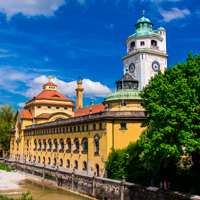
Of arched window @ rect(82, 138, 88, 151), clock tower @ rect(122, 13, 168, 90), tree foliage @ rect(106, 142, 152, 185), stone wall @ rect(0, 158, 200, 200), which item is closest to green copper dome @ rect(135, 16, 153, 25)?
clock tower @ rect(122, 13, 168, 90)

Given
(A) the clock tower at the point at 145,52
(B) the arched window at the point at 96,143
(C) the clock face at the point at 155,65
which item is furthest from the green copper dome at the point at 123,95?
(C) the clock face at the point at 155,65

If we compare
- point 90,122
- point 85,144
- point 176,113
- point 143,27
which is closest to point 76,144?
point 85,144

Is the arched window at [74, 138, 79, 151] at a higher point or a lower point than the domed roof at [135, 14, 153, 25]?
lower

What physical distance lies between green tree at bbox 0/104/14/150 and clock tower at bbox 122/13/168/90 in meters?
40.7

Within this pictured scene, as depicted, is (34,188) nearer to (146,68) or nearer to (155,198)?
(155,198)

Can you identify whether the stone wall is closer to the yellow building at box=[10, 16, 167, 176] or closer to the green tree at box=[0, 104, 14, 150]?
the yellow building at box=[10, 16, 167, 176]

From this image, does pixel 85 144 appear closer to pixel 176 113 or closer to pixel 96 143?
pixel 96 143

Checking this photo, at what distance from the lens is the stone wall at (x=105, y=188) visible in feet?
82.0

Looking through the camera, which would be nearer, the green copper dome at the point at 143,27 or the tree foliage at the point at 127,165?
the tree foliage at the point at 127,165

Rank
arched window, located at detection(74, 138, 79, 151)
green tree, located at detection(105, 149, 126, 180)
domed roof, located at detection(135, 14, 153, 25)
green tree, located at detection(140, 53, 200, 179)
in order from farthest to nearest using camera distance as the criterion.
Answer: domed roof, located at detection(135, 14, 153, 25), arched window, located at detection(74, 138, 79, 151), green tree, located at detection(105, 149, 126, 180), green tree, located at detection(140, 53, 200, 179)

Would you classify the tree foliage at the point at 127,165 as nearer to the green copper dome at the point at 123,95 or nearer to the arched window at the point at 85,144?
the arched window at the point at 85,144

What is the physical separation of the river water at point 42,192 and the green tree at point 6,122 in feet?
132

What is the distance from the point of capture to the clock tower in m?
63.5

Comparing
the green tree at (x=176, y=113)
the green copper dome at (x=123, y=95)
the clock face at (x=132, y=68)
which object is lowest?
the green tree at (x=176, y=113)
